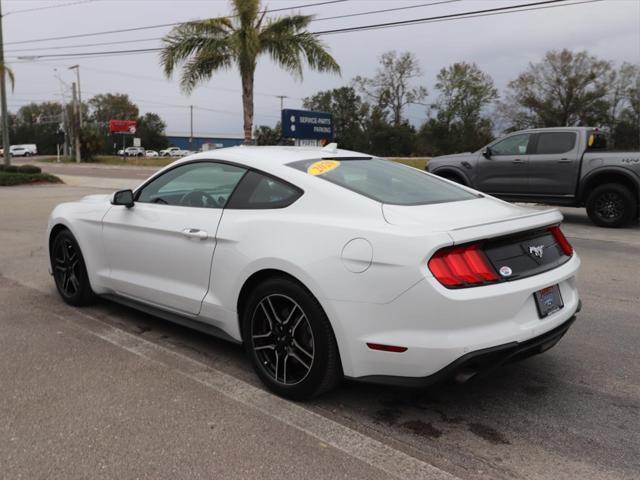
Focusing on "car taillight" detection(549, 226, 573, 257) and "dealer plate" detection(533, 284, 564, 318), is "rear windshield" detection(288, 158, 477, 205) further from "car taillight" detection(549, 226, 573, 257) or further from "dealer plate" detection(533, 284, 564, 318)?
"dealer plate" detection(533, 284, 564, 318)

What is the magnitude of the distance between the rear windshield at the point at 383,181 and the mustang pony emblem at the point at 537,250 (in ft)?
1.97

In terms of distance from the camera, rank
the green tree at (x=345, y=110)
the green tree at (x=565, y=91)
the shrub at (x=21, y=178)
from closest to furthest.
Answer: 1. the shrub at (x=21, y=178)
2. the green tree at (x=565, y=91)
3. the green tree at (x=345, y=110)

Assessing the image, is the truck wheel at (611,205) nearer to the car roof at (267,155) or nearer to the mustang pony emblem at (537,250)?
the car roof at (267,155)

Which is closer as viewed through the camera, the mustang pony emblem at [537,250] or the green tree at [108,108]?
the mustang pony emblem at [537,250]

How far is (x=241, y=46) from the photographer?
58.1ft

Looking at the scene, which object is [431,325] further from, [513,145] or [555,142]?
[513,145]

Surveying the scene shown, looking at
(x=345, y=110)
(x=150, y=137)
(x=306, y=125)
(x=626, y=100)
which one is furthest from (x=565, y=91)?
(x=150, y=137)

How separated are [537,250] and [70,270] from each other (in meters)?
3.99

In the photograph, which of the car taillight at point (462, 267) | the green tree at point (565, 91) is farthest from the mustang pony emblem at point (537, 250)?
the green tree at point (565, 91)

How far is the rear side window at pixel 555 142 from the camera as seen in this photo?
36.7 feet

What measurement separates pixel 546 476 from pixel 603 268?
17.2ft

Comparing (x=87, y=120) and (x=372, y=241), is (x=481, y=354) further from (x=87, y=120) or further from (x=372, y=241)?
(x=87, y=120)

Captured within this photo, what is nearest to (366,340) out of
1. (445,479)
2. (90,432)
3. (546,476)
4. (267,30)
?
(445,479)

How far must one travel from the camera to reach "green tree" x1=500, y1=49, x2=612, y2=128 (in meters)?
60.8
